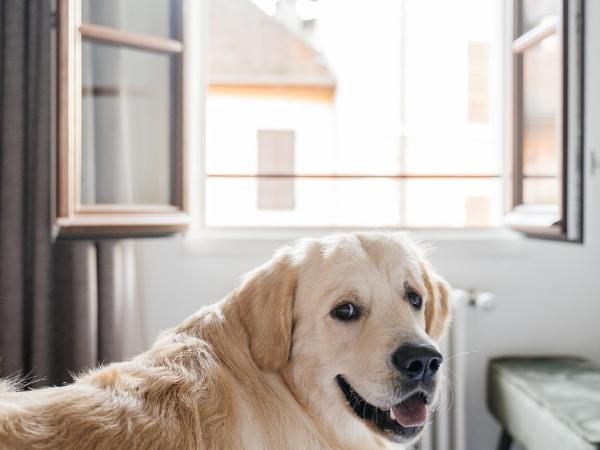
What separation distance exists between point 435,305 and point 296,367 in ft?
1.12

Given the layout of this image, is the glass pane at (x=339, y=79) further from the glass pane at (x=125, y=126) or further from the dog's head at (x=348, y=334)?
the dog's head at (x=348, y=334)

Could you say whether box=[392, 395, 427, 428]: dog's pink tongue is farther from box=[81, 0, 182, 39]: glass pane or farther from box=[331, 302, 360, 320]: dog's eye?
box=[81, 0, 182, 39]: glass pane

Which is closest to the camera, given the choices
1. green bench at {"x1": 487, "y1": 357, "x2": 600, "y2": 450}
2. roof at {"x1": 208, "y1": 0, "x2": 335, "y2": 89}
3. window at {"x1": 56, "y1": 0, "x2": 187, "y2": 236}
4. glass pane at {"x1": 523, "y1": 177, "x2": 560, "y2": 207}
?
green bench at {"x1": 487, "y1": 357, "x2": 600, "y2": 450}

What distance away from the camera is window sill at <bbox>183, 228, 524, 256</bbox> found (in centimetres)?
226

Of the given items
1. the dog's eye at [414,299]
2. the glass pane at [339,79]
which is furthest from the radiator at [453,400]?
the dog's eye at [414,299]

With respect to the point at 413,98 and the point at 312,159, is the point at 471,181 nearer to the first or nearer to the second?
the point at 413,98

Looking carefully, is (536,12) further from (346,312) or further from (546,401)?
(346,312)

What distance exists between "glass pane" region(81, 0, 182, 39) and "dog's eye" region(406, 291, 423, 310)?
117 cm

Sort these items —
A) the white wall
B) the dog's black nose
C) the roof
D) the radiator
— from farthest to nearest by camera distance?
the roof
the white wall
the radiator
the dog's black nose

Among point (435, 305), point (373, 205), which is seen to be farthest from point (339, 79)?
point (435, 305)

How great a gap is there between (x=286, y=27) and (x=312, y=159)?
51 centimetres

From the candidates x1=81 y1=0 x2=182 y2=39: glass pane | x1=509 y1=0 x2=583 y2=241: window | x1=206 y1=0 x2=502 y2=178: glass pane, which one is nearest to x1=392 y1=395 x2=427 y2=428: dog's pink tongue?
x1=509 y1=0 x2=583 y2=241: window

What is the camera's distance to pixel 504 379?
1991 mm

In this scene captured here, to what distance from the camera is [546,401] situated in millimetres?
1669
